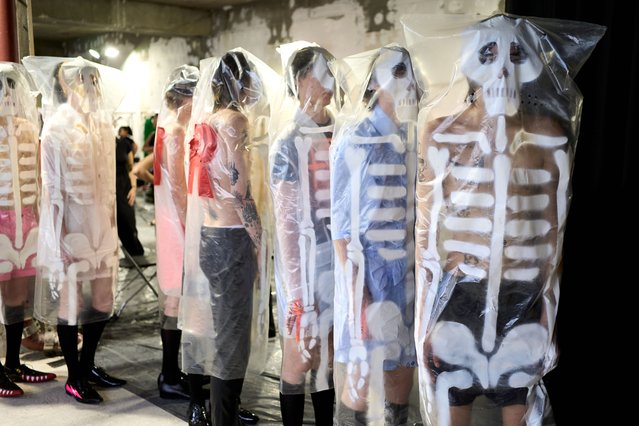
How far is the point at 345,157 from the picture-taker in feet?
6.10

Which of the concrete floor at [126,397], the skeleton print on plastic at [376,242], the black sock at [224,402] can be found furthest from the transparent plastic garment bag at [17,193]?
the skeleton print on plastic at [376,242]

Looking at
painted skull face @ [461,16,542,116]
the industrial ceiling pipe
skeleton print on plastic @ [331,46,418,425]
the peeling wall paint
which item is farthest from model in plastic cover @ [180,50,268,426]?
the peeling wall paint

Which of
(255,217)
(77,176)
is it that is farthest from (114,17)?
(255,217)

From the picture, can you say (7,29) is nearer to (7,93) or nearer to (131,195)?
(7,93)

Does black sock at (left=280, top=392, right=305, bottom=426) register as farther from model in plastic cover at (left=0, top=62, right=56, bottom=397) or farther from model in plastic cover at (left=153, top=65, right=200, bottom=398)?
model in plastic cover at (left=0, top=62, right=56, bottom=397)

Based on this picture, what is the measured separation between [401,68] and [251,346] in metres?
1.20

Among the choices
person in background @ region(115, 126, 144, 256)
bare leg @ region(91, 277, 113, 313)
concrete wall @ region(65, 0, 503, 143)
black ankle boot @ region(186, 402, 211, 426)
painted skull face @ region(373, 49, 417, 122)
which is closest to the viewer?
painted skull face @ region(373, 49, 417, 122)

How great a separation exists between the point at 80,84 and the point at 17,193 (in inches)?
26.9

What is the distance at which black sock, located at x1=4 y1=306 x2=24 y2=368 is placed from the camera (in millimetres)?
3133

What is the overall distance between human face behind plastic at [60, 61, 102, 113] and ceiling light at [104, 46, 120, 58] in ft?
27.1

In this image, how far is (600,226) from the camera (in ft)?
7.66

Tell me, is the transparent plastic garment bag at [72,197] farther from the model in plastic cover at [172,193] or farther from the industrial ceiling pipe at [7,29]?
the industrial ceiling pipe at [7,29]

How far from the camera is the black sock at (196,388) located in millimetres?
2623

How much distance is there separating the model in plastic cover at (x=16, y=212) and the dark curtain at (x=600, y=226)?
2399 mm
